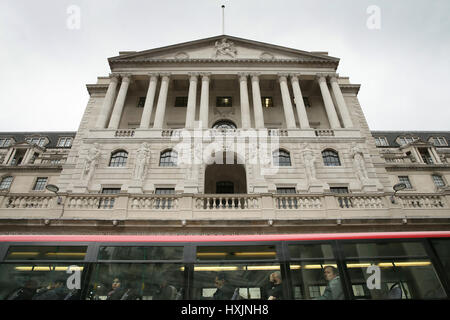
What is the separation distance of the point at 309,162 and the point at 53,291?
671 inches

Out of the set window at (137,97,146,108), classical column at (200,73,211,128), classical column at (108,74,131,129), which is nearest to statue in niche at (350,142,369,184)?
classical column at (200,73,211,128)

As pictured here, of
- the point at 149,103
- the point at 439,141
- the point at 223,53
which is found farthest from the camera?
the point at 439,141

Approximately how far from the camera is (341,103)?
24.1 m

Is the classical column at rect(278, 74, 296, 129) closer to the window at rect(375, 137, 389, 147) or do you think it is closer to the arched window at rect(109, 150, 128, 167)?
the arched window at rect(109, 150, 128, 167)

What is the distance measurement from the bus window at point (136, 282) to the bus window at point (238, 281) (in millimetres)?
534

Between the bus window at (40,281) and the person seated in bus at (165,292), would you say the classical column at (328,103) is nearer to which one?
the person seated in bus at (165,292)

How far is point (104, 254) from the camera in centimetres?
670

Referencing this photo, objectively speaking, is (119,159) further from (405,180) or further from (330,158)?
(405,180)

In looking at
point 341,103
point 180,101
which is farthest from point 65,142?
point 341,103

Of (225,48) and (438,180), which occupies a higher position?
(225,48)

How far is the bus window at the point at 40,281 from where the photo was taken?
6000mm

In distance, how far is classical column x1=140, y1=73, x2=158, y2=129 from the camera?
73.0 ft

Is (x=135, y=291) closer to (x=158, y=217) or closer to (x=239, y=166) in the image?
(x=158, y=217)

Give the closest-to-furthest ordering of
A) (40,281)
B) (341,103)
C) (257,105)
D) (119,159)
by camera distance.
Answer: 1. (40,281)
2. (119,159)
3. (257,105)
4. (341,103)
